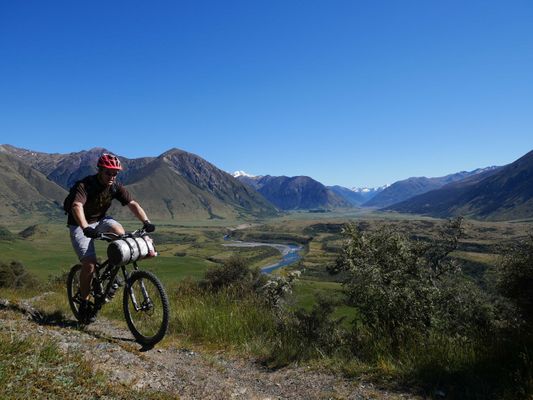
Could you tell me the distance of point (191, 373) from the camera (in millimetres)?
6195

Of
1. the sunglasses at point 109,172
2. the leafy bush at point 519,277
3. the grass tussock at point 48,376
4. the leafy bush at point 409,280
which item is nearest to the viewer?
the grass tussock at point 48,376

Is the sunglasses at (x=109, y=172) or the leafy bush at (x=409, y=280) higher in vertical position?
the sunglasses at (x=109, y=172)

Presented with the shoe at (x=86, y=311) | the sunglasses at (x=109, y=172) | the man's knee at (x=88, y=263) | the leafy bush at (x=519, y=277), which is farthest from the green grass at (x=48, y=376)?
the leafy bush at (x=519, y=277)

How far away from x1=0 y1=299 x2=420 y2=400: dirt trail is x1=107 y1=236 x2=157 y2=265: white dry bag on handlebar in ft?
5.03

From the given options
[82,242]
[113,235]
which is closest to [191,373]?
[113,235]

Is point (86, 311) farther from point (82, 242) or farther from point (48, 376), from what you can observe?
point (48, 376)

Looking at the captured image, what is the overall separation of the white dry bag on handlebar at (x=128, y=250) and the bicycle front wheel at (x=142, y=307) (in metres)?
0.43

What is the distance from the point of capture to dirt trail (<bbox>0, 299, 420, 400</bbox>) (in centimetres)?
549

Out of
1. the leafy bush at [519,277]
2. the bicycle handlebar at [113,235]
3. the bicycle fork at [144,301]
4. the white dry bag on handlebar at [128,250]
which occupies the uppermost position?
the bicycle handlebar at [113,235]

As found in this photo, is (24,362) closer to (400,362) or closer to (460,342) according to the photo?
(400,362)

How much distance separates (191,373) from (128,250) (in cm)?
243

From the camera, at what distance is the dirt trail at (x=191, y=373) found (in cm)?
549

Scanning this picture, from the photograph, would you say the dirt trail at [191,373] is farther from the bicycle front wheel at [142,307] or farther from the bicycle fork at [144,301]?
the bicycle fork at [144,301]

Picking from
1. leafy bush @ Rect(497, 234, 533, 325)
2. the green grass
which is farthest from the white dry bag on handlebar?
leafy bush @ Rect(497, 234, 533, 325)
